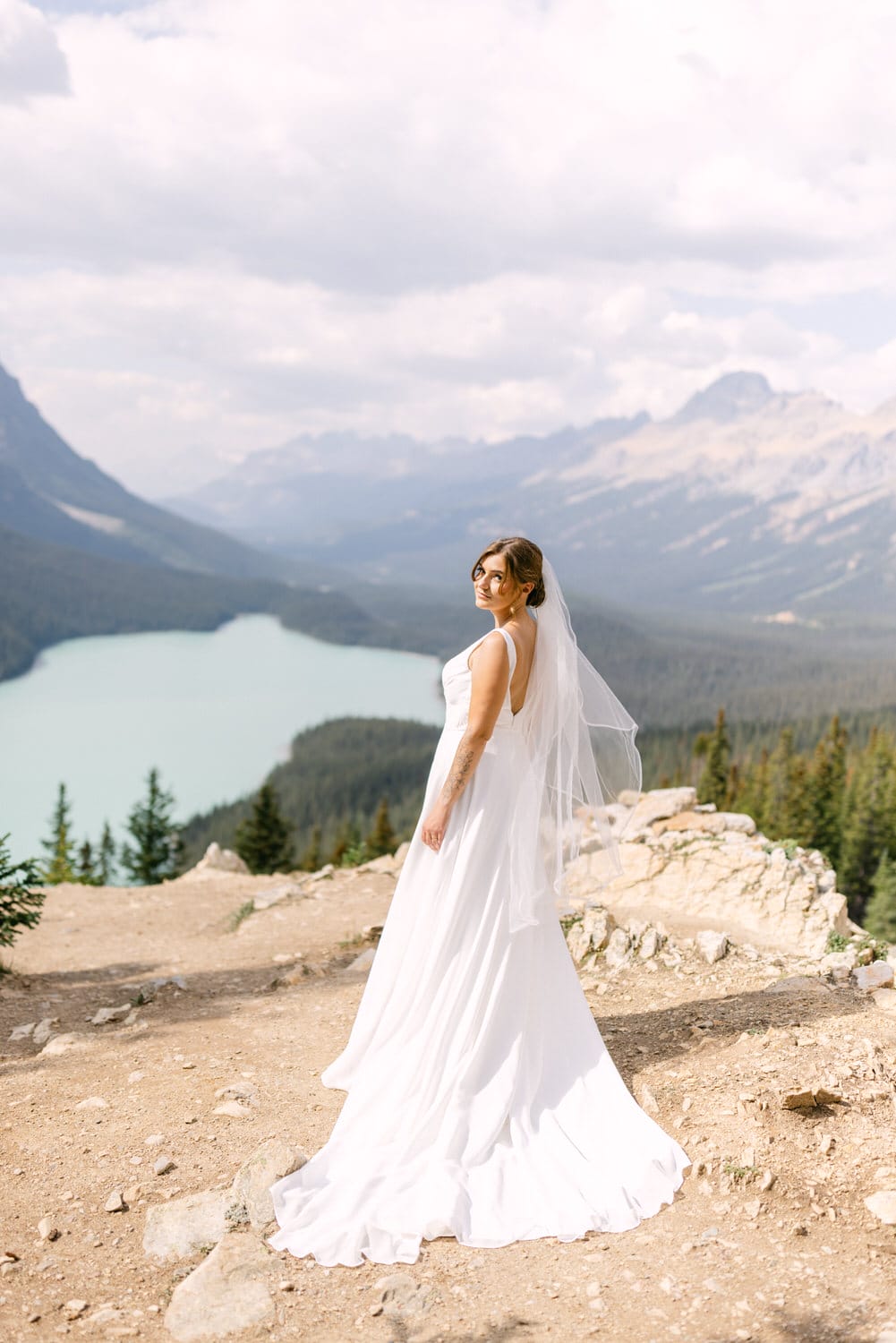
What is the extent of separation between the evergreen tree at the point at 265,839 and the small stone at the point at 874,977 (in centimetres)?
3651

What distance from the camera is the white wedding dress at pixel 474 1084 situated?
15.7ft

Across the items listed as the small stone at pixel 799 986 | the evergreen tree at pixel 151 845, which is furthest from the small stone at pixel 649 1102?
the evergreen tree at pixel 151 845

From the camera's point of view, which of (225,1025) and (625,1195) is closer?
(625,1195)

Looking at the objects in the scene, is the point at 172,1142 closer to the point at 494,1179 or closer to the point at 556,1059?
the point at 494,1179

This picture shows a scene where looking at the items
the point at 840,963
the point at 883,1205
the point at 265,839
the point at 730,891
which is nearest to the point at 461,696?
the point at 883,1205

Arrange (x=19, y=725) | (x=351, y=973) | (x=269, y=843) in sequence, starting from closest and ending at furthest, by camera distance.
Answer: (x=351, y=973) → (x=269, y=843) → (x=19, y=725)

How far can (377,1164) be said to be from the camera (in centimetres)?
505

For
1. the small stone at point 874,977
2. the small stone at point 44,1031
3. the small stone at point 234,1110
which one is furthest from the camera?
the small stone at point 44,1031

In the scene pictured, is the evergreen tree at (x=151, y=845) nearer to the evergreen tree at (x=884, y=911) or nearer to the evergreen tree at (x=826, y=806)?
the evergreen tree at (x=884, y=911)

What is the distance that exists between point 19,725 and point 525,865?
128 m

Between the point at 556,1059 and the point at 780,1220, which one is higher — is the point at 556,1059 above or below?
above

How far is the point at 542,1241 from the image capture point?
4.64 meters

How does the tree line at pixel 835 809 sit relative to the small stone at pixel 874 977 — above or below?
below

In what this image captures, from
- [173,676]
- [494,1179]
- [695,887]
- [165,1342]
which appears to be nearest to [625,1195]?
[494,1179]
